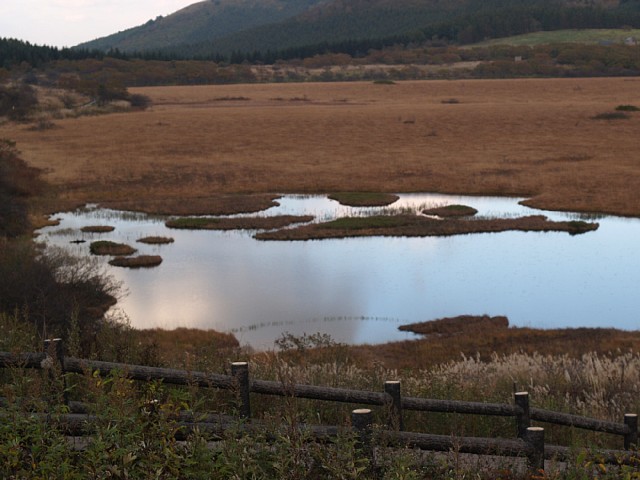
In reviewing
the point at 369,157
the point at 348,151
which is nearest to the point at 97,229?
the point at 369,157

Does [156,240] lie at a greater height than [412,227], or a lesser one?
greater

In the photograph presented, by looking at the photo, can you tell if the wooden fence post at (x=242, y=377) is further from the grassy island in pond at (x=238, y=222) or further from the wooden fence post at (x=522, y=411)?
the grassy island in pond at (x=238, y=222)

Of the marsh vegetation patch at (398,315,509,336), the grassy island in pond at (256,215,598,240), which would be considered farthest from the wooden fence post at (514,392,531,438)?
the grassy island in pond at (256,215,598,240)

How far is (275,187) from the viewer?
209ft

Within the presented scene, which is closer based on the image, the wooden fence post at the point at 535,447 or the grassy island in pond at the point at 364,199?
the wooden fence post at the point at 535,447

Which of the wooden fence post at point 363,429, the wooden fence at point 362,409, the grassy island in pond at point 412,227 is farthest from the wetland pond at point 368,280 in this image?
the wooden fence post at point 363,429

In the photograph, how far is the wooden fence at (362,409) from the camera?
8875 mm

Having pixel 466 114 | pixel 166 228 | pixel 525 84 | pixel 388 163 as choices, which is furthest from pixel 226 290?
pixel 525 84

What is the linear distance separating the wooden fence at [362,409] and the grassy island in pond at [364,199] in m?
44.6

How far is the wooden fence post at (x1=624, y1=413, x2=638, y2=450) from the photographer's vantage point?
11.9 m

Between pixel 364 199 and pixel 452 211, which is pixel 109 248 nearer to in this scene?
pixel 364 199

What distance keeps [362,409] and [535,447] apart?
2.21m

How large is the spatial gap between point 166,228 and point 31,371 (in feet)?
130

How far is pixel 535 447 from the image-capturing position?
9359mm
